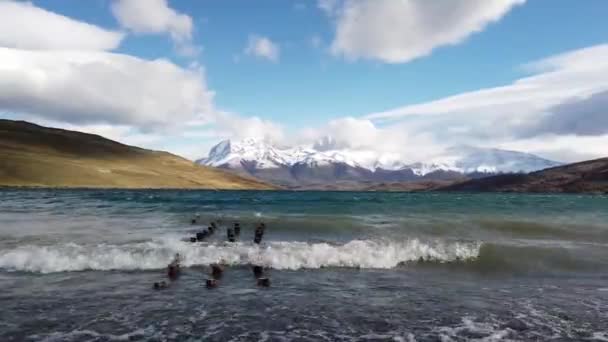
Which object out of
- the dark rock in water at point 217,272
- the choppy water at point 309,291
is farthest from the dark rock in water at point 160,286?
the dark rock in water at point 217,272

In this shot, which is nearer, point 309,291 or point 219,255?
point 309,291

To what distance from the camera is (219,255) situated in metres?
27.2

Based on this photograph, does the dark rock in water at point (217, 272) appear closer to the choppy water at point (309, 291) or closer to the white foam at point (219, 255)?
the choppy water at point (309, 291)

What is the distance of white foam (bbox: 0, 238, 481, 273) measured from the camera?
2467 centimetres

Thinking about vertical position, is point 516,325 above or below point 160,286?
above

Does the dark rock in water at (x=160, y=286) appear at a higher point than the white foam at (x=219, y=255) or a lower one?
lower

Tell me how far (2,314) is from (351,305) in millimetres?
13035

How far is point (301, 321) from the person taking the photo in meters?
15.9

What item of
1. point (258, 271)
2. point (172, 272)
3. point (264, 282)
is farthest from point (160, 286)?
point (258, 271)

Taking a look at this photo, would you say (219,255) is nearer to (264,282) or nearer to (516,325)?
(264,282)

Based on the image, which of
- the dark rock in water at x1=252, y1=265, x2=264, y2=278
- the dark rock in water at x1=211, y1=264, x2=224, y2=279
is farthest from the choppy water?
the dark rock in water at x1=211, y1=264, x2=224, y2=279

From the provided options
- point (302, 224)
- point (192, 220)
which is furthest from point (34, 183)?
point (302, 224)

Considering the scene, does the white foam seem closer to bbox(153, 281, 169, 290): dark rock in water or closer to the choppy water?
the choppy water

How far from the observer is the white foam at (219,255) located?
80.9 ft
